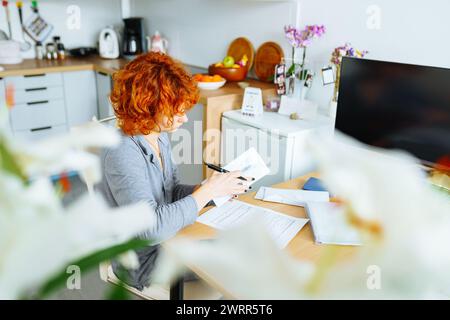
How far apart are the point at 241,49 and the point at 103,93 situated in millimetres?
1273

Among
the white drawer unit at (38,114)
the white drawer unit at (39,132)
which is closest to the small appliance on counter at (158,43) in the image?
the white drawer unit at (38,114)

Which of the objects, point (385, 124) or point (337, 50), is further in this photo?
point (337, 50)

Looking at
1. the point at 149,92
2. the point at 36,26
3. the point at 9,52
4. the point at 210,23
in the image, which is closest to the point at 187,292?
the point at 149,92

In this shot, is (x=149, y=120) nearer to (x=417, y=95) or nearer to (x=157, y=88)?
(x=157, y=88)

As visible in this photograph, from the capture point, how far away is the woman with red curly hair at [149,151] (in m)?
1.39

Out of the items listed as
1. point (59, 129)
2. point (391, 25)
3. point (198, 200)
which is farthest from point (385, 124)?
point (59, 129)

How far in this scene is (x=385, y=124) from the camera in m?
1.80

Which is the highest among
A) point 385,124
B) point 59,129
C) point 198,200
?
point 385,124

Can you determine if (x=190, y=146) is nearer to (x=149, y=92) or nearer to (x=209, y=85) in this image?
(x=209, y=85)

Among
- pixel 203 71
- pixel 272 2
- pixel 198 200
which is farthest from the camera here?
pixel 203 71

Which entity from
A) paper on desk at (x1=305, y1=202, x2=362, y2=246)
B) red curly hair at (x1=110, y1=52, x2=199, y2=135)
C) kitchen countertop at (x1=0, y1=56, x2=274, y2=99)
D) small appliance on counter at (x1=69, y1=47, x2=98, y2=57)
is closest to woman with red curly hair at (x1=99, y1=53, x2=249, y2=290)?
red curly hair at (x1=110, y1=52, x2=199, y2=135)

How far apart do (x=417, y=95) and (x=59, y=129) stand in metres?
2.88

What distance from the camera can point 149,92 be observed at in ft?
4.81

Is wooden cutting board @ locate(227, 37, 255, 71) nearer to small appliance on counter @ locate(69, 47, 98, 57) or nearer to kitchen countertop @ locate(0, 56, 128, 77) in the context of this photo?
kitchen countertop @ locate(0, 56, 128, 77)
